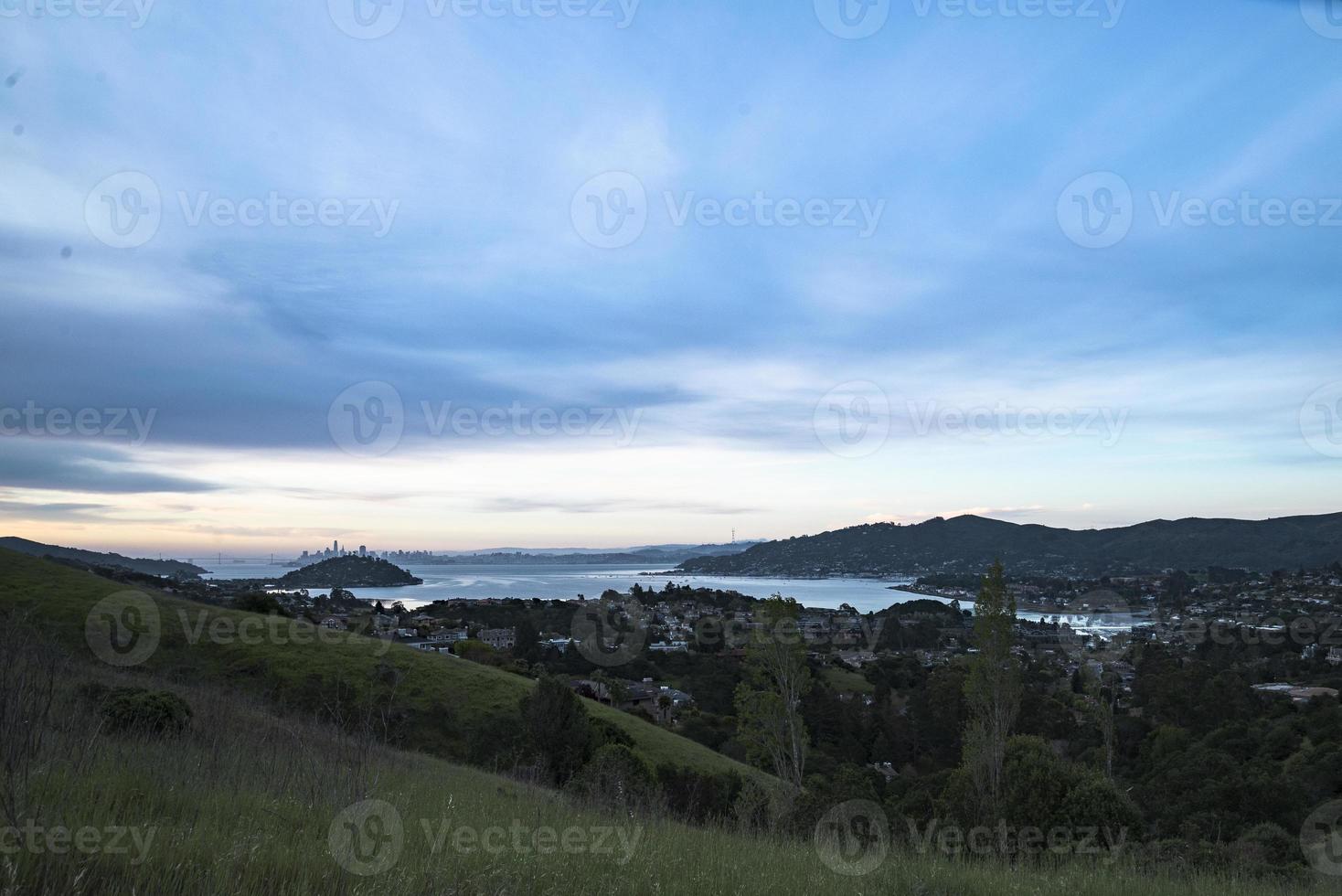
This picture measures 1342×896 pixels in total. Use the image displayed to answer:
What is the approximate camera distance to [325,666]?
86.3 ft

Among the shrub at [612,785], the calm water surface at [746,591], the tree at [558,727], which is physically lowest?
the calm water surface at [746,591]

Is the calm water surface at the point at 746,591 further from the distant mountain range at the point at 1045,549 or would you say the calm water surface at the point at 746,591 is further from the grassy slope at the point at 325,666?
the grassy slope at the point at 325,666

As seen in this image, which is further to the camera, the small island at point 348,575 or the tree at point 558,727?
the small island at point 348,575

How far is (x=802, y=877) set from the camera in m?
4.33

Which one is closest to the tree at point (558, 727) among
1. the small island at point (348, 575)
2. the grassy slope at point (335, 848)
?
the grassy slope at point (335, 848)

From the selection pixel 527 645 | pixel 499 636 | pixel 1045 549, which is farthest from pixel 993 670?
pixel 1045 549

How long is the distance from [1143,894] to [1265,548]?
129 m

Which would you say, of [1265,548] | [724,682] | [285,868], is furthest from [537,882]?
[1265,548]

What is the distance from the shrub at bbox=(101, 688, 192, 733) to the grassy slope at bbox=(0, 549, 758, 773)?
12792 mm

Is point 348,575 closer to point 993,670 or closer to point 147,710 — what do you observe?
point 993,670

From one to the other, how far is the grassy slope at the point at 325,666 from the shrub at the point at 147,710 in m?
12.8

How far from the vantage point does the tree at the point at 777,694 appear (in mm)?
24453

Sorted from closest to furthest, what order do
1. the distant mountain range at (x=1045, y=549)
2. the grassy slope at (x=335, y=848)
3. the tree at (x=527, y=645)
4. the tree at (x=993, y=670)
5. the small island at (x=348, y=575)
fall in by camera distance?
the grassy slope at (x=335, y=848) → the tree at (x=993, y=670) → the tree at (x=527, y=645) → the distant mountain range at (x=1045, y=549) → the small island at (x=348, y=575)

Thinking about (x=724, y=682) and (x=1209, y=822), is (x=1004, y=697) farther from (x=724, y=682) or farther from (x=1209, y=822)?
(x=724, y=682)
